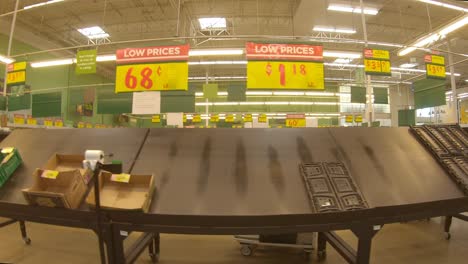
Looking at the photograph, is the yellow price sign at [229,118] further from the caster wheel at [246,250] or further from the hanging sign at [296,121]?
the caster wheel at [246,250]

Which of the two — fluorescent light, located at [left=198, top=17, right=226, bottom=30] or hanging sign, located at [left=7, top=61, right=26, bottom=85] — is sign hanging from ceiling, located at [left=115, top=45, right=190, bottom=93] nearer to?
hanging sign, located at [left=7, top=61, right=26, bottom=85]

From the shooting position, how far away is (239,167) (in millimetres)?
1725

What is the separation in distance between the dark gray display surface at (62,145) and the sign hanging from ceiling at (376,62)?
18.1ft

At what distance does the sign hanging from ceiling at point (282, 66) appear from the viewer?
14.3ft

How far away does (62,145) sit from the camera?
2.10 meters

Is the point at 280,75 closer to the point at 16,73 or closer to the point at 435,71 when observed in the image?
the point at 435,71

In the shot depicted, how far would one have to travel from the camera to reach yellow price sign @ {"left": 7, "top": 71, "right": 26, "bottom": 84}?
6082 mm

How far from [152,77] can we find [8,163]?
8.30ft

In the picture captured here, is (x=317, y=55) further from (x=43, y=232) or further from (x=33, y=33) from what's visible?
(x=33, y=33)

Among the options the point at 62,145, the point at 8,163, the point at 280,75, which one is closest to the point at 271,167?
the point at 62,145

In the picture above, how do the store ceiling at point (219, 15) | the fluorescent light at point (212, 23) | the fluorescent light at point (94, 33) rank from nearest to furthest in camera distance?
the store ceiling at point (219, 15)
the fluorescent light at point (212, 23)
the fluorescent light at point (94, 33)

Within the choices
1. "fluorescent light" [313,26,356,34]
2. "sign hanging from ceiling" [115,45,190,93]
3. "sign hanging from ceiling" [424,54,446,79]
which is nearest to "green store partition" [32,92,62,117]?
"sign hanging from ceiling" [115,45,190,93]

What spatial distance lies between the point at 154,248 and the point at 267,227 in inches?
49.4

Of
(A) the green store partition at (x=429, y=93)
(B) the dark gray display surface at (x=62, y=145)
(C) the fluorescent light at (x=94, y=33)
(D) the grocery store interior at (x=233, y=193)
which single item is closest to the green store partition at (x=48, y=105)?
(C) the fluorescent light at (x=94, y=33)
